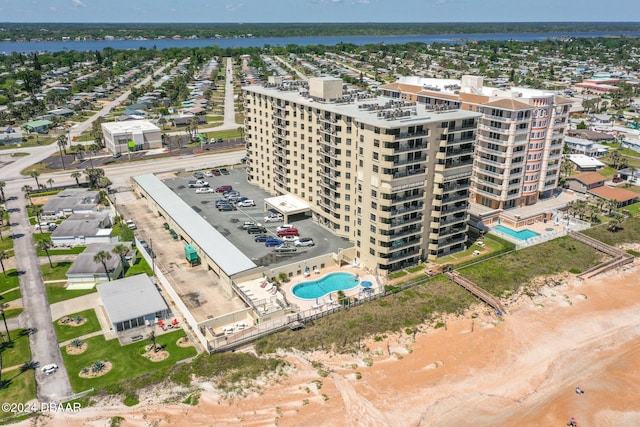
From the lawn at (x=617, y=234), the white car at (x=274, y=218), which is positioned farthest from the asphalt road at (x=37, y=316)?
the lawn at (x=617, y=234)

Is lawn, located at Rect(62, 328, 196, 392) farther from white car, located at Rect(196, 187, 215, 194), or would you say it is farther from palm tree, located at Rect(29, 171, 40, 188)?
palm tree, located at Rect(29, 171, 40, 188)

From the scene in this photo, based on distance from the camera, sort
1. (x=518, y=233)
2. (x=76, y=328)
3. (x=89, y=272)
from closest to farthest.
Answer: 1. (x=76, y=328)
2. (x=89, y=272)
3. (x=518, y=233)

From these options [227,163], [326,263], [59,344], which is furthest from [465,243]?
[227,163]

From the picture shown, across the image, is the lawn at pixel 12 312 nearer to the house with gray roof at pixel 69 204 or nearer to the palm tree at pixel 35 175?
the house with gray roof at pixel 69 204

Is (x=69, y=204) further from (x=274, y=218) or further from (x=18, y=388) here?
(x=18, y=388)

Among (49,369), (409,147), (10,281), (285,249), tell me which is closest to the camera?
(49,369)

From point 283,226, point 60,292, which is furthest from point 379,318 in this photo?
point 60,292

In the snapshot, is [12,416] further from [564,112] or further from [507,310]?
Answer: [564,112]
